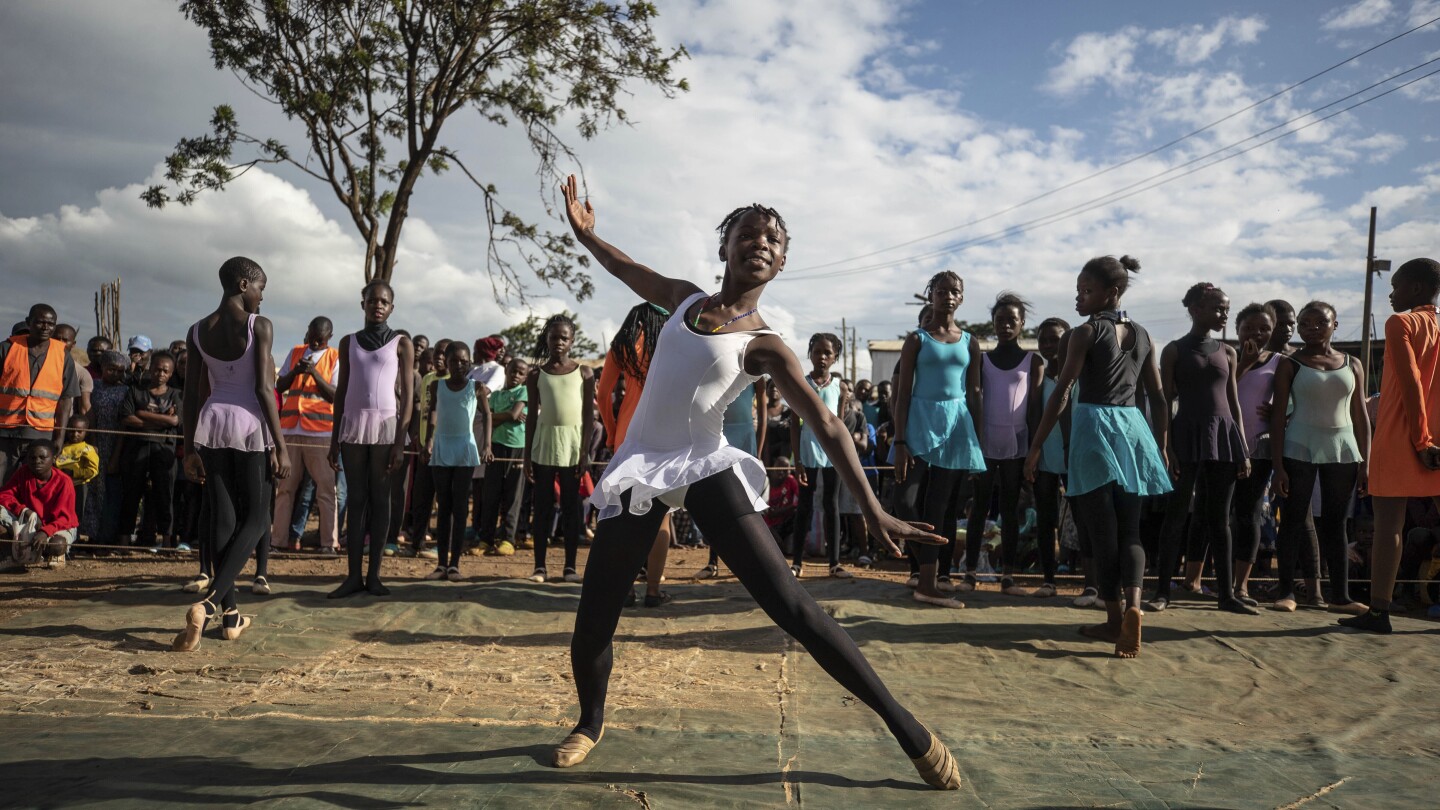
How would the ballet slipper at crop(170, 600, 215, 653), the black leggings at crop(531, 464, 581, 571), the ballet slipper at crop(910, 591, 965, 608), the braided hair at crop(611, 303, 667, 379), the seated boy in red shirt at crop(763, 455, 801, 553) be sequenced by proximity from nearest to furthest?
1. the ballet slipper at crop(170, 600, 215, 653)
2. the braided hair at crop(611, 303, 667, 379)
3. the ballet slipper at crop(910, 591, 965, 608)
4. the black leggings at crop(531, 464, 581, 571)
5. the seated boy in red shirt at crop(763, 455, 801, 553)

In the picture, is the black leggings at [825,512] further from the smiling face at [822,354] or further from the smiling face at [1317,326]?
the smiling face at [1317,326]

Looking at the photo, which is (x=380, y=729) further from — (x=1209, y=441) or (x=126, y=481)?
(x=126, y=481)

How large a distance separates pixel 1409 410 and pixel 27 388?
9710 millimetres

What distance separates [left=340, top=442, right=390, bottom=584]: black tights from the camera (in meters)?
6.45

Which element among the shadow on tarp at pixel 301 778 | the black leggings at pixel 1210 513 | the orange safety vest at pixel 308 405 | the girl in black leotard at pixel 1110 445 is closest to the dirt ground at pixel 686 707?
the shadow on tarp at pixel 301 778

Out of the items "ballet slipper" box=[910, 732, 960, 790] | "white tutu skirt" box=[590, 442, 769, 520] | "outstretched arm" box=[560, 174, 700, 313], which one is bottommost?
"ballet slipper" box=[910, 732, 960, 790]

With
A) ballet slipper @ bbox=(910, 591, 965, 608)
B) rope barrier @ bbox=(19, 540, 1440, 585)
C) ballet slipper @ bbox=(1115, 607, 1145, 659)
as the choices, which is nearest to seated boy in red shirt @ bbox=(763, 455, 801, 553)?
rope barrier @ bbox=(19, 540, 1440, 585)

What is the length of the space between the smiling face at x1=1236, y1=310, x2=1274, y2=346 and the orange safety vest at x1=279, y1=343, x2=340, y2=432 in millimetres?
7363

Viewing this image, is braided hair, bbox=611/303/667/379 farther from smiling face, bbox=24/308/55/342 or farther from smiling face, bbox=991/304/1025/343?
smiling face, bbox=24/308/55/342

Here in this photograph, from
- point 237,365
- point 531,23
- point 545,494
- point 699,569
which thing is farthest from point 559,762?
point 531,23

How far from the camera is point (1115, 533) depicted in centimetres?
514

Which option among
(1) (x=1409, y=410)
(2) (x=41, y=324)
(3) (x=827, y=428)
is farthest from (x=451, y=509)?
(1) (x=1409, y=410)

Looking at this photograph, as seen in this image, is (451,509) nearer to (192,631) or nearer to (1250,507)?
(192,631)

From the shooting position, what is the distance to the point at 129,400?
9031 mm
